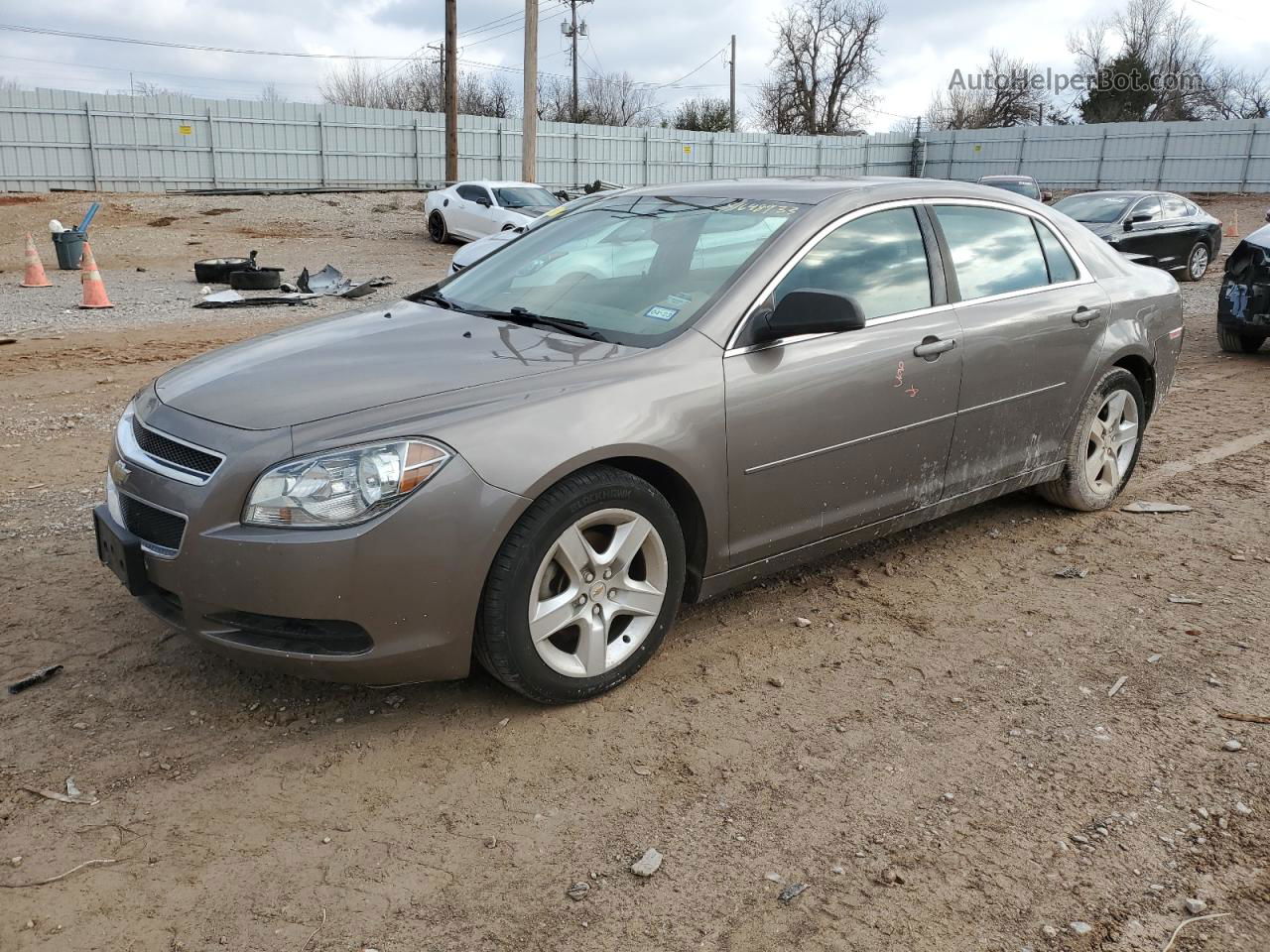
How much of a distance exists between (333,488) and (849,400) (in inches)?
74.3

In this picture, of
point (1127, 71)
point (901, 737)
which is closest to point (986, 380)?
point (901, 737)

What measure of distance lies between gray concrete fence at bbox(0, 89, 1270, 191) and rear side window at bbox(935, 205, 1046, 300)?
1665cm

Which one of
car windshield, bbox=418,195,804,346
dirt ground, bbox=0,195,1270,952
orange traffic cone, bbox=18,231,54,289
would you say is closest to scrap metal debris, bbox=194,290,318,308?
orange traffic cone, bbox=18,231,54,289

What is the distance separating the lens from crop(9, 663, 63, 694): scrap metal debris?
11.1 feet

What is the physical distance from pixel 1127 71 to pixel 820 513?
62528mm

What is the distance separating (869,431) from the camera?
12.9 feet

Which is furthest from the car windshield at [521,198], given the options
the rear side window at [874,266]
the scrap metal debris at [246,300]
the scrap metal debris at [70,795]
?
the scrap metal debris at [70,795]

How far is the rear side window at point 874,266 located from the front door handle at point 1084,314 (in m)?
0.96

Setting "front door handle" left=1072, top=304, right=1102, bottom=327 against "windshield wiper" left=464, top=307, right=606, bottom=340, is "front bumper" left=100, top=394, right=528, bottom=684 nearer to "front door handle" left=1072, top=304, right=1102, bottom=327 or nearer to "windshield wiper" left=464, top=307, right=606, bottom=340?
"windshield wiper" left=464, top=307, right=606, bottom=340

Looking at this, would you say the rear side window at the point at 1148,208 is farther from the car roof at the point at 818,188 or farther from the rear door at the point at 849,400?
the rear door at the point at 849,400

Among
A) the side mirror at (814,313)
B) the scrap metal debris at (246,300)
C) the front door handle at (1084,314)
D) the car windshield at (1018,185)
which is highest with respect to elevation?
the car windshield at (1018,185)

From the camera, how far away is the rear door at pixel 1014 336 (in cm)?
433

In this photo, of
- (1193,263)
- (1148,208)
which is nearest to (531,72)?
(1148,208)

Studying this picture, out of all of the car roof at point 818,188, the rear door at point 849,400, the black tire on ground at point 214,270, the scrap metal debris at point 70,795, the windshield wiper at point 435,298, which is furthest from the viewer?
the black tire on ground at point 214,270
